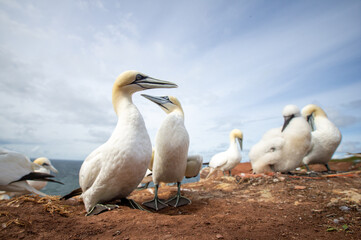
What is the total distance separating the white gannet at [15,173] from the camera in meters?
4.04

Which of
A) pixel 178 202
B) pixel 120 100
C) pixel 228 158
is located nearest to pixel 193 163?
pixel 178 202

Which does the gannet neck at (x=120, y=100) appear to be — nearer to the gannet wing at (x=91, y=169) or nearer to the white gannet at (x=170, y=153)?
the gannet wing at (x=91, y=169)

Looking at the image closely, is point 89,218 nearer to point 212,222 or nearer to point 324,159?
point 212,222

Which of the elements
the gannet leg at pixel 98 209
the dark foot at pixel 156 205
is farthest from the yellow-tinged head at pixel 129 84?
the dark foot at pixel 156 205

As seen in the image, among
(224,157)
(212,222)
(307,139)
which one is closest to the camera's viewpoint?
(212,222)

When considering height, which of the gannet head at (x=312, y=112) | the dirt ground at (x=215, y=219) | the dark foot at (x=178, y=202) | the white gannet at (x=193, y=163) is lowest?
the dark foot at (x=178, y=202)

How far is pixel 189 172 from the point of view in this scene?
5.32m

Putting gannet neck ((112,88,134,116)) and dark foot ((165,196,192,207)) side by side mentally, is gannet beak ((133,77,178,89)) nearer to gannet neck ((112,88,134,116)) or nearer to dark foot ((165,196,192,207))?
gannet neck ((112,88,134,116))

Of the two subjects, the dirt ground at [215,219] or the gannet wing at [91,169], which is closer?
the dirt ground at [215,219]

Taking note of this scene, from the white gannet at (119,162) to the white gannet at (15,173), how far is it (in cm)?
134

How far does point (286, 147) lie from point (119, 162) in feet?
17.8

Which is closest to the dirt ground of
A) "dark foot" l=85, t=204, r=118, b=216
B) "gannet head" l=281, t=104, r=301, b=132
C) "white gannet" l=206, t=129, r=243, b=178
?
"dark foot" l=85, t=204, r=118, b=216

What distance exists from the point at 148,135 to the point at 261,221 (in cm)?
205

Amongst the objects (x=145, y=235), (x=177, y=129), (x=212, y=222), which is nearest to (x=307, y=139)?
(x=177, y=129)
